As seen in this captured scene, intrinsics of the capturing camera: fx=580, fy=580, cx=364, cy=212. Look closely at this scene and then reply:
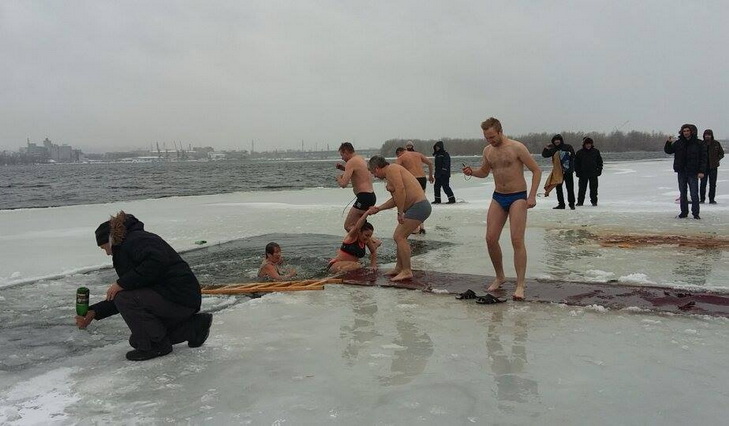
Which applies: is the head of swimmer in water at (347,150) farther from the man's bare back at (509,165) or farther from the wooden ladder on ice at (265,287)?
the man's bare back at (509,165)

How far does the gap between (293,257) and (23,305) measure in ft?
12.3

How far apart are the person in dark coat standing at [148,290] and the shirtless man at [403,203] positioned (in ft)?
9.39

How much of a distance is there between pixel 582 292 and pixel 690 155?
700 cm

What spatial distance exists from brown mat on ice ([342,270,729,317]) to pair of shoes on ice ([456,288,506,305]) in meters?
0.07

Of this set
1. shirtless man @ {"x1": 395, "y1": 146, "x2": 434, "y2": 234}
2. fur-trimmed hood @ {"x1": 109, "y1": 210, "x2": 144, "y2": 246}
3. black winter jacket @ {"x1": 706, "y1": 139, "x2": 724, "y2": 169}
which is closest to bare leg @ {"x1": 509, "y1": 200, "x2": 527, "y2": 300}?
fur-trimmed hood @ {"x1": 109, "y1": 210, "x2": 144, "y2": 246}

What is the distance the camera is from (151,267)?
4270mm

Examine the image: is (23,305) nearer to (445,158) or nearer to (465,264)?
(465,264)

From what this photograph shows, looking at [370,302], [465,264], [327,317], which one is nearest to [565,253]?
[465,264]

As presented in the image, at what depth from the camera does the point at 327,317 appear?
212 inches

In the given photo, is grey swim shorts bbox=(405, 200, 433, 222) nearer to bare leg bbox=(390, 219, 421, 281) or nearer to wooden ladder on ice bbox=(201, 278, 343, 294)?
→ bare leg bbox=(390, 219, 421, 281)

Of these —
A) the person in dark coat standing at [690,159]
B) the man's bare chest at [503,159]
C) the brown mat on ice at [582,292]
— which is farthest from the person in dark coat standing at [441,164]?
the man's bare chest at [503,159]

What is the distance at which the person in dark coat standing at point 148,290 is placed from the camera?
428 cm

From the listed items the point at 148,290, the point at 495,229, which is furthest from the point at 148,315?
the point at 495,229

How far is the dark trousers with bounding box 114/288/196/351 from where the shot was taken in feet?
14.0
